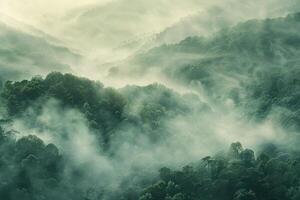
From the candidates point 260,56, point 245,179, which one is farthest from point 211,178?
point 260,56

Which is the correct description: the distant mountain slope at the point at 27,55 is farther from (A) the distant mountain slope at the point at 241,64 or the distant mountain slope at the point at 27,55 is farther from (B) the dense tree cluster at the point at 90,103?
(B) the dense tree cluster at the point at 90,103


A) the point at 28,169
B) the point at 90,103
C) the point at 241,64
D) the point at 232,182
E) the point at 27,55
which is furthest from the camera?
the point at 241,64

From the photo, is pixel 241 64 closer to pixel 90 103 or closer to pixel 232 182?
pixel 90 103

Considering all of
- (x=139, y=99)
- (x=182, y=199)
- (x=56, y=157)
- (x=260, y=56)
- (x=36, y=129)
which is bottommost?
(x=182, y=199)

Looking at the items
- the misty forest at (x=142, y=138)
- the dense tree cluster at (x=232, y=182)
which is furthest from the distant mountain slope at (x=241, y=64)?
the dense tree cluster at (x=232, y=182)

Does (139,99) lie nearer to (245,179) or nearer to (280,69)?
(245,179)

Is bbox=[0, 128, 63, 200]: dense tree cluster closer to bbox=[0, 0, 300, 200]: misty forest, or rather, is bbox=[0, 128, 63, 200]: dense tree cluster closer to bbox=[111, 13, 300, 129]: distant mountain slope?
bbox=[0, 0, 300, 200]: misty forest

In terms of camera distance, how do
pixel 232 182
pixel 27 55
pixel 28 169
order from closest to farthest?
pixel 28 169
pixel 232 182
pixel 27 55

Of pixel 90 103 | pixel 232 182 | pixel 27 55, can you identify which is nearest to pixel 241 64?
pixel 27 55

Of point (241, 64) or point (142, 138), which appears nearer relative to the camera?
point (142, 138)
